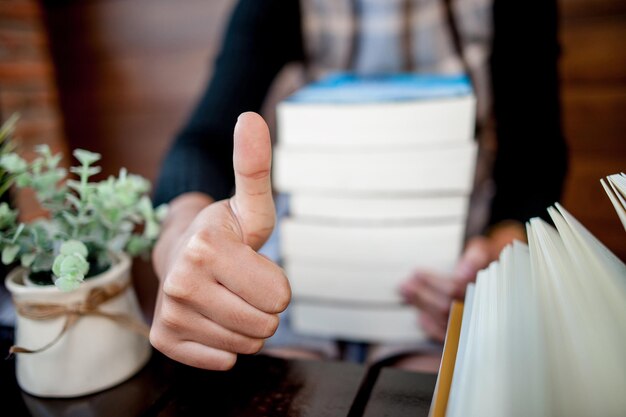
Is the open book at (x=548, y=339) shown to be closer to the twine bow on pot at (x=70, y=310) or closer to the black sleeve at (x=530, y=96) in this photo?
the twine bow on pot at (x=70, y=310)

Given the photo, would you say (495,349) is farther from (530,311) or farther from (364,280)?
(364,280)

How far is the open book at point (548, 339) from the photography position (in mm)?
253

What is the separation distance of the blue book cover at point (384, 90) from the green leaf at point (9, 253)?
363 mm

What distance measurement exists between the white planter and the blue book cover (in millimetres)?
351

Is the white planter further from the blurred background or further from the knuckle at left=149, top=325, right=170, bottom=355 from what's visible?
the blurred background

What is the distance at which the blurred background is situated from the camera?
1411 millimetres

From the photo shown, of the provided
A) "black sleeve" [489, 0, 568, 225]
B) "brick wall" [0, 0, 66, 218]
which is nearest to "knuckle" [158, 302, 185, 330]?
"black sleeve" [489, 0, 568, 225]

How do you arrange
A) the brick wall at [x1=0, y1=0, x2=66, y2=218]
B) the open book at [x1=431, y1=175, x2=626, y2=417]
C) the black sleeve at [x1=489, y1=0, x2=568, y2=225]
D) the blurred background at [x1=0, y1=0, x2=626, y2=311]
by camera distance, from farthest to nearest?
the brick wall at [x1=0, y1=0, x2=66, y2=218] < the blurred background at [x1=0, y1=0, x2=626, y2=311] < the black sleeve at [x1=489, y1=0, x2=568, y2=225] < the open book at [x1=431, y1=175, x2=626, y2=417]

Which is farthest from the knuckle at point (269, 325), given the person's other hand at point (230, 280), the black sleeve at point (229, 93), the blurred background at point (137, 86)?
the blurred background at point (137, 86)

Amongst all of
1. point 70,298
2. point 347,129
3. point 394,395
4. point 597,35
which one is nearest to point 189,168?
point 347,129

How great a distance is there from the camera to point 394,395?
1.35 feet

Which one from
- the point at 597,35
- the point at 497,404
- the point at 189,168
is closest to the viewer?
the point at 497,404

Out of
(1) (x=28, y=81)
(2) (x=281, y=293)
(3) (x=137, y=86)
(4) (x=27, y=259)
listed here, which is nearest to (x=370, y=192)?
(2) (x=281, y=293)

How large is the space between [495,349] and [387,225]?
1.32ft
